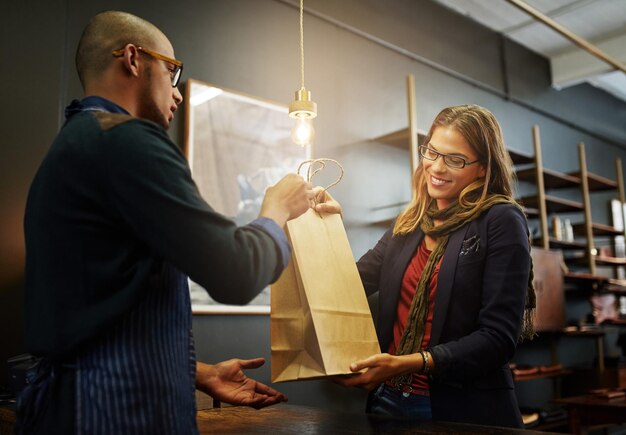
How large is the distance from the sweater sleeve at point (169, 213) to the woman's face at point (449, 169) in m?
1.02

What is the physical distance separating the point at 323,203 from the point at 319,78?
2543 millimetres

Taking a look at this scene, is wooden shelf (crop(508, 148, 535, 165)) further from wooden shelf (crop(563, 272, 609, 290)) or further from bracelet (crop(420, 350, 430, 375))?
bracelet (crop(420, 350, 430, 375))

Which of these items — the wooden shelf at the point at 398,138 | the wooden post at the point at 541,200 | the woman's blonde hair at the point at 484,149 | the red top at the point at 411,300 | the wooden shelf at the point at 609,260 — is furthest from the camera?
the wooden shelf at the point at 609,260

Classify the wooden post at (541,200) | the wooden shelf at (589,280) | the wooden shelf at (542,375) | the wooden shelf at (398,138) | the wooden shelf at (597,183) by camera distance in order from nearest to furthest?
the wooden shelf at (398,138), the wooden shelf at (542,375), the wooden post at (541,200), the wooden shelf at (589,280), the wooden shelf at (597,183)

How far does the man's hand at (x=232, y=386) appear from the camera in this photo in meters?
1.48

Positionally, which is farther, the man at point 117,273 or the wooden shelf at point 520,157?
the wooden shelf at point 520,157

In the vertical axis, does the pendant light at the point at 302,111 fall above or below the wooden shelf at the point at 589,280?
above

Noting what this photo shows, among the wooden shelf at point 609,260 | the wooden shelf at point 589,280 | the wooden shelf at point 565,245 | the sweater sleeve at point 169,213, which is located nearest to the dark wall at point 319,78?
the wooden shelf at point 565,245

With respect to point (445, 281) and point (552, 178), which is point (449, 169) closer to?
point (445, 281)

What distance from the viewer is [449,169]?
1.85 m

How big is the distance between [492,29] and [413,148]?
2.31m

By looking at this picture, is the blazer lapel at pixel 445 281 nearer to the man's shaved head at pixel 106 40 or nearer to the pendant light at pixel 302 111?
the pendant light at pixel 302 111

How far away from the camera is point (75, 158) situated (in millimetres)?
971

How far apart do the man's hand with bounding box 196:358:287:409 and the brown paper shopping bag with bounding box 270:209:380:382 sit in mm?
100
